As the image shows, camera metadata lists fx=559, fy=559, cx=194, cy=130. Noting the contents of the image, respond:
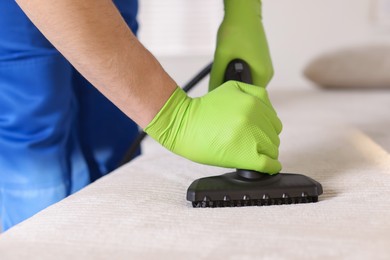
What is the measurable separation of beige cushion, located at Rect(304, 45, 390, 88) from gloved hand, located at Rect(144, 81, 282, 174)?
1.35 m

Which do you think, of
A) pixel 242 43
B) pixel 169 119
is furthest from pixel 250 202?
pixel 242 43

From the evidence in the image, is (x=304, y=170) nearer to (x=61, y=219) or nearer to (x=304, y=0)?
(x=61, y=219)

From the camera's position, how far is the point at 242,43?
3.63ft

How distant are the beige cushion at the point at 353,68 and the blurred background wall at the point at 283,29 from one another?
0.35 m

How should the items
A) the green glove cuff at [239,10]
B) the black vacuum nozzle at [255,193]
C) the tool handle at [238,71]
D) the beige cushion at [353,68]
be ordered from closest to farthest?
the black vacuum nozzle at [255,193] < the tool handle at [238,71] < the green glove cuff at [239,10] < the beige cushion at [353,68]

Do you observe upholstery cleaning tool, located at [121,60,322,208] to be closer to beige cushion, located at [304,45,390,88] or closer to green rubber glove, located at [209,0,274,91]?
green rubber glove, located at [209,0,274,91]

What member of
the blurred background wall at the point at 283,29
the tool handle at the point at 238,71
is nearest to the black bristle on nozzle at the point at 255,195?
Result: the tool handle at the point at 238,71

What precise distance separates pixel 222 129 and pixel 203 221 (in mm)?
154

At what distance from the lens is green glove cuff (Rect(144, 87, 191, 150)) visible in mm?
820

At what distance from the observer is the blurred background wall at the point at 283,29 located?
2.59 meters

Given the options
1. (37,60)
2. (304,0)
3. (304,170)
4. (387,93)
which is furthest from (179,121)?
(304,0)

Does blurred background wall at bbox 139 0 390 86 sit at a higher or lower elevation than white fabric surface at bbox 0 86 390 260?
higher

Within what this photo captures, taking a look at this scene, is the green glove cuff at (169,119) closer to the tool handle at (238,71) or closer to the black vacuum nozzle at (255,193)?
the black vacuum nozzle at (255,193)

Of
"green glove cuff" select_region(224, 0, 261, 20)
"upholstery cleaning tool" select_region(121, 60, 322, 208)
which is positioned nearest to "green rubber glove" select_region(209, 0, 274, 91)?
"green glove cuff" select_region(224, 0, 261, 20)
